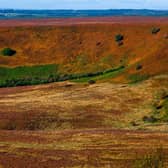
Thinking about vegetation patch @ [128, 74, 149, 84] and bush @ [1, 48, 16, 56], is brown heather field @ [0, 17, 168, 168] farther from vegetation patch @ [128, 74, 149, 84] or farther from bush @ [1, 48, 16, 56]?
bush @ [1, 48, 16, 56]

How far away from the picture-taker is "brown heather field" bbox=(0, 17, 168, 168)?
36812 mm

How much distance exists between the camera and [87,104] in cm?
6669

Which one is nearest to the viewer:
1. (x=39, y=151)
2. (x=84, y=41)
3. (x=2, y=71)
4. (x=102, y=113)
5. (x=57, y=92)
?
(x=39, y=151)

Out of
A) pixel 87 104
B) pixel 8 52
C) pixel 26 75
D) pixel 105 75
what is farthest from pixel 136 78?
pixel 8 52

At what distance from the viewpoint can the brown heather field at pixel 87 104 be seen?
36812 mm

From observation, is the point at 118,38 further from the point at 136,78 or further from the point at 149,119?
the point at 149,119

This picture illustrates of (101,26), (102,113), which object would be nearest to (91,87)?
(102,113)

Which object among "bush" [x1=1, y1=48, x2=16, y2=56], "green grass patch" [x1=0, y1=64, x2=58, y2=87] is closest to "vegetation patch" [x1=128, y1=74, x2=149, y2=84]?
"green grass patch" [x1=0, y1=64, x2=58, y2=87]

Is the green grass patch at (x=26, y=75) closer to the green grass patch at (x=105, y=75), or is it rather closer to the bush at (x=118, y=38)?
the green grass patch at (x=105, y=75)

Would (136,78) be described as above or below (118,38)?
above

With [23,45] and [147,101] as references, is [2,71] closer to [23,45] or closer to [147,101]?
[23,45]

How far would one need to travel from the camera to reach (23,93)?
8131 cm

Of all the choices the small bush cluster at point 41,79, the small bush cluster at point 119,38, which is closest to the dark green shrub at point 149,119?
the small bush cluster at point 41,79

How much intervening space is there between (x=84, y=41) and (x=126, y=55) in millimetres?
14587
